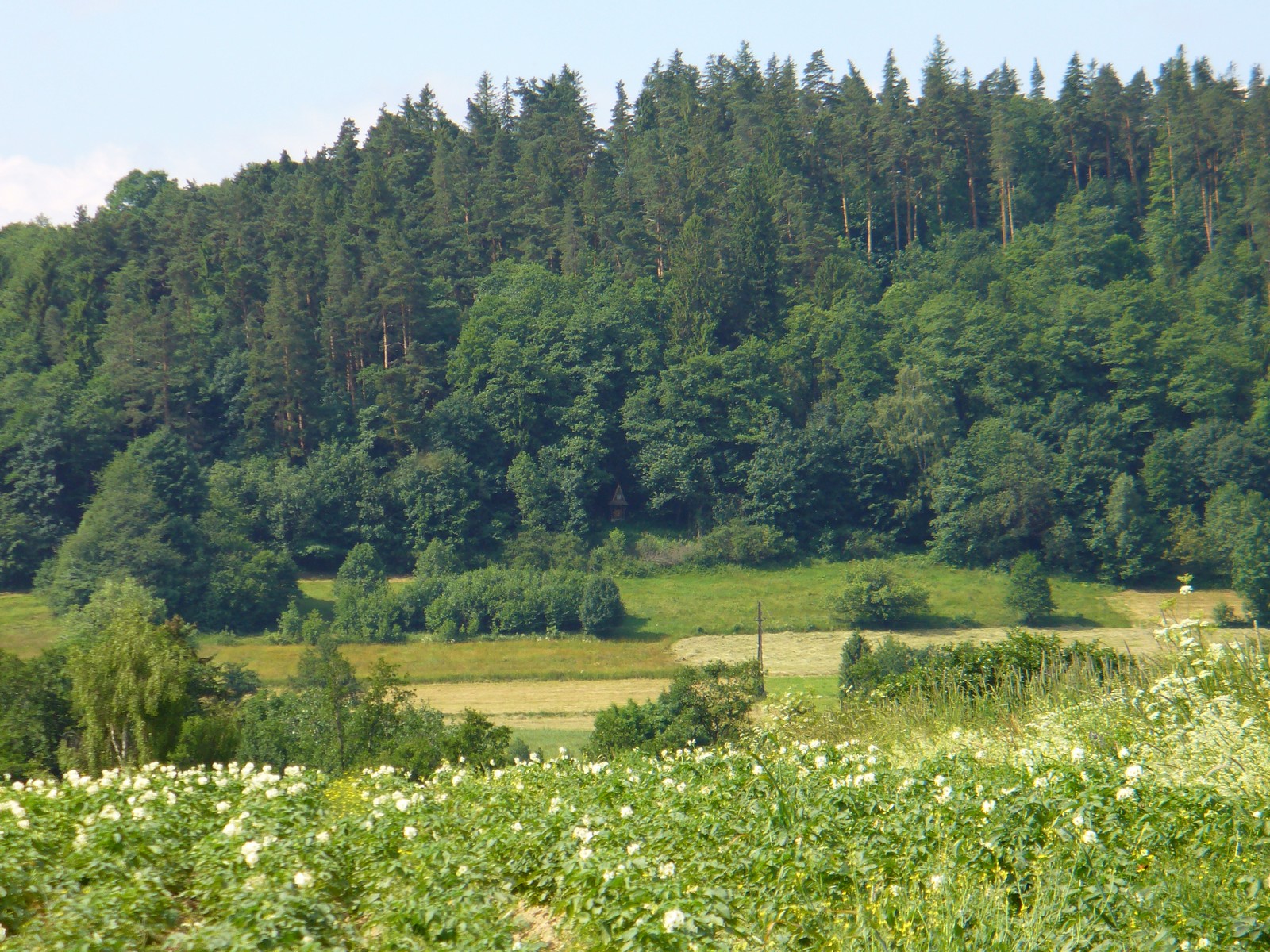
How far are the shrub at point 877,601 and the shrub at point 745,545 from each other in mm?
10253

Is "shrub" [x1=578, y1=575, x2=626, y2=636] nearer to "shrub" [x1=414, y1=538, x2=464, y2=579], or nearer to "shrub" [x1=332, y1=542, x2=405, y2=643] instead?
"shrub" [x1=332, y1=542, x2=405, y2=643]

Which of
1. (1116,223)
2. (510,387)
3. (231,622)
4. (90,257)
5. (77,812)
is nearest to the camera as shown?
(77,812)

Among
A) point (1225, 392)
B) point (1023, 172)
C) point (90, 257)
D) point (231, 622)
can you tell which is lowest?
point (231, 622)

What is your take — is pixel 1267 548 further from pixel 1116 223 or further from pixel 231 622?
pixel 231 622

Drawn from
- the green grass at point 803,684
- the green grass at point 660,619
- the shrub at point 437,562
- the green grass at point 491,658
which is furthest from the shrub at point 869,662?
the shrub at point 437,562

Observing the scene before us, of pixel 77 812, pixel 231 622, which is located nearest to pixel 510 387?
pixel 231 622

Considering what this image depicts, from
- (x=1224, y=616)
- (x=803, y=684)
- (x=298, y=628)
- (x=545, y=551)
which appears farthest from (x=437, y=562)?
(x=1224, y=616)

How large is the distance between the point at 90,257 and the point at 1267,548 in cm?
8505

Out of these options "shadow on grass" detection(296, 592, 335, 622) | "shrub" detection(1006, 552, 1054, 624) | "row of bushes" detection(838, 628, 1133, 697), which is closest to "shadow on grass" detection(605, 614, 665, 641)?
"shadow on grass" detection(296, 592, 335, 622)

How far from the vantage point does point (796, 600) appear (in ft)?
203

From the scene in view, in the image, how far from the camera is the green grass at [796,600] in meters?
57.9

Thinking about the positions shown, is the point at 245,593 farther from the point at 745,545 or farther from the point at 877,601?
the point at 877,601

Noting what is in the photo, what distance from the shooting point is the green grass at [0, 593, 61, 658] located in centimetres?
5288

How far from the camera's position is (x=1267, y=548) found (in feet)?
204
